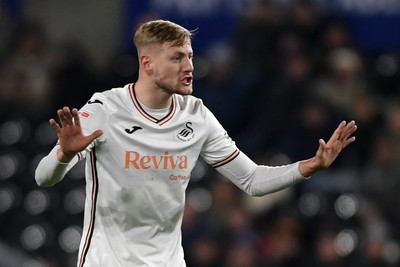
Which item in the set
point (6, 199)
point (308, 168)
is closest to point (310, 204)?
point (6, 199)

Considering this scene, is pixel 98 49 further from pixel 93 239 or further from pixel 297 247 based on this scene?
pixel 93 239

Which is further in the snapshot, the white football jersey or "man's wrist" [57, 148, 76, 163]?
the white football jersey

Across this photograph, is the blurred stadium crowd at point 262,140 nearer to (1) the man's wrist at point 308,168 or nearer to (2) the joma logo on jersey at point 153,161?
(1) the man's wrist at point 308,168

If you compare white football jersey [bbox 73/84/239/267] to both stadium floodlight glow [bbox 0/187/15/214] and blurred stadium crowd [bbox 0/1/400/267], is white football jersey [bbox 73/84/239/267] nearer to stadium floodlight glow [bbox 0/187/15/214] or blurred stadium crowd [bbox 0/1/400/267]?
blurred stadium crowd [bbox 0/1/400/267]

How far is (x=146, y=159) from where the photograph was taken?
5.56m

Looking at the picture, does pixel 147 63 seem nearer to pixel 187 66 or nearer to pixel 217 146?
pixel 187 66

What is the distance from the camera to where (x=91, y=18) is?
13.4 m

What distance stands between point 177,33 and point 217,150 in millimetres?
649

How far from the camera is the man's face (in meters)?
5.59

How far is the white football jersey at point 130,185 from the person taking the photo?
5.54 m

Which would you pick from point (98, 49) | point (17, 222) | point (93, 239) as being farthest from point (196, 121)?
point (98, 49)

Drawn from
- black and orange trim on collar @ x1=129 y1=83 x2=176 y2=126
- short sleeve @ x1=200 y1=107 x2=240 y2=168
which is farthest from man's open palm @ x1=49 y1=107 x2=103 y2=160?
short sleeve @ x1=200 y1=107 x2=240 y2=168

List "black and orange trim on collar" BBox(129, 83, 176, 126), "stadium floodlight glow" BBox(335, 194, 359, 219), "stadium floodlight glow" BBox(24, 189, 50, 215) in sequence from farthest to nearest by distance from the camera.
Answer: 1. "stadium floodlight glow" BBox(24, 189, 50, 215)
2. "stadium floodlight glow" BBox(335, 194, 359, 219)
3. "black and orange trim on collar" BBox(129, 83, 176, 126)

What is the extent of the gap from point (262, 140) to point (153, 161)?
16.9 feet
